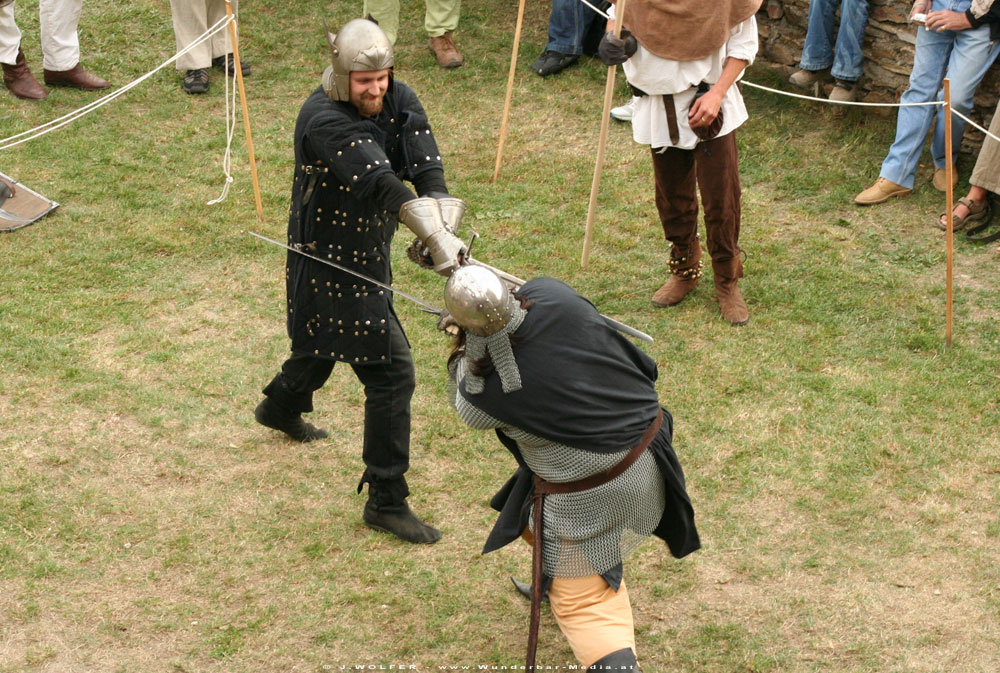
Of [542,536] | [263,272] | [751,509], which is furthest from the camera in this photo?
[263,272]

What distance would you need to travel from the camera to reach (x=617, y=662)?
9.61 feet

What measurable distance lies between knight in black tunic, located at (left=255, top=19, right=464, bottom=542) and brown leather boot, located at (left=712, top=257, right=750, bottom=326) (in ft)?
6.68

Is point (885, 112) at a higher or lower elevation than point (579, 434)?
lower

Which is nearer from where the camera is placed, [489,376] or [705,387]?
[489,376]

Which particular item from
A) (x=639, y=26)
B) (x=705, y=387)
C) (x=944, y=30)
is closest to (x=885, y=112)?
A: (x=944, y=30)

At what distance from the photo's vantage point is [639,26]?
4.96 metres

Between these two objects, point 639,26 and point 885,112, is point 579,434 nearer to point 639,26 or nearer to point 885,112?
point 639,26

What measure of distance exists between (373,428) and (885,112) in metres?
4.61

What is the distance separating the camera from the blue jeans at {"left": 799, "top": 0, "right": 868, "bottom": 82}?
6.78 meters

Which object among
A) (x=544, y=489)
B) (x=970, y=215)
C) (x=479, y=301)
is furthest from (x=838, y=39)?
(x=479, y=301)

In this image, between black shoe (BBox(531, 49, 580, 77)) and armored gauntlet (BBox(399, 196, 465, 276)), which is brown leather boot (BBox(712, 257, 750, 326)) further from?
black shoe (BBox(531, 49, 580, 77))

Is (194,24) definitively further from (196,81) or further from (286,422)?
(286,422)

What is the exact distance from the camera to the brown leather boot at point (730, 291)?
528 cm

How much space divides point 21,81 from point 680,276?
500cm
